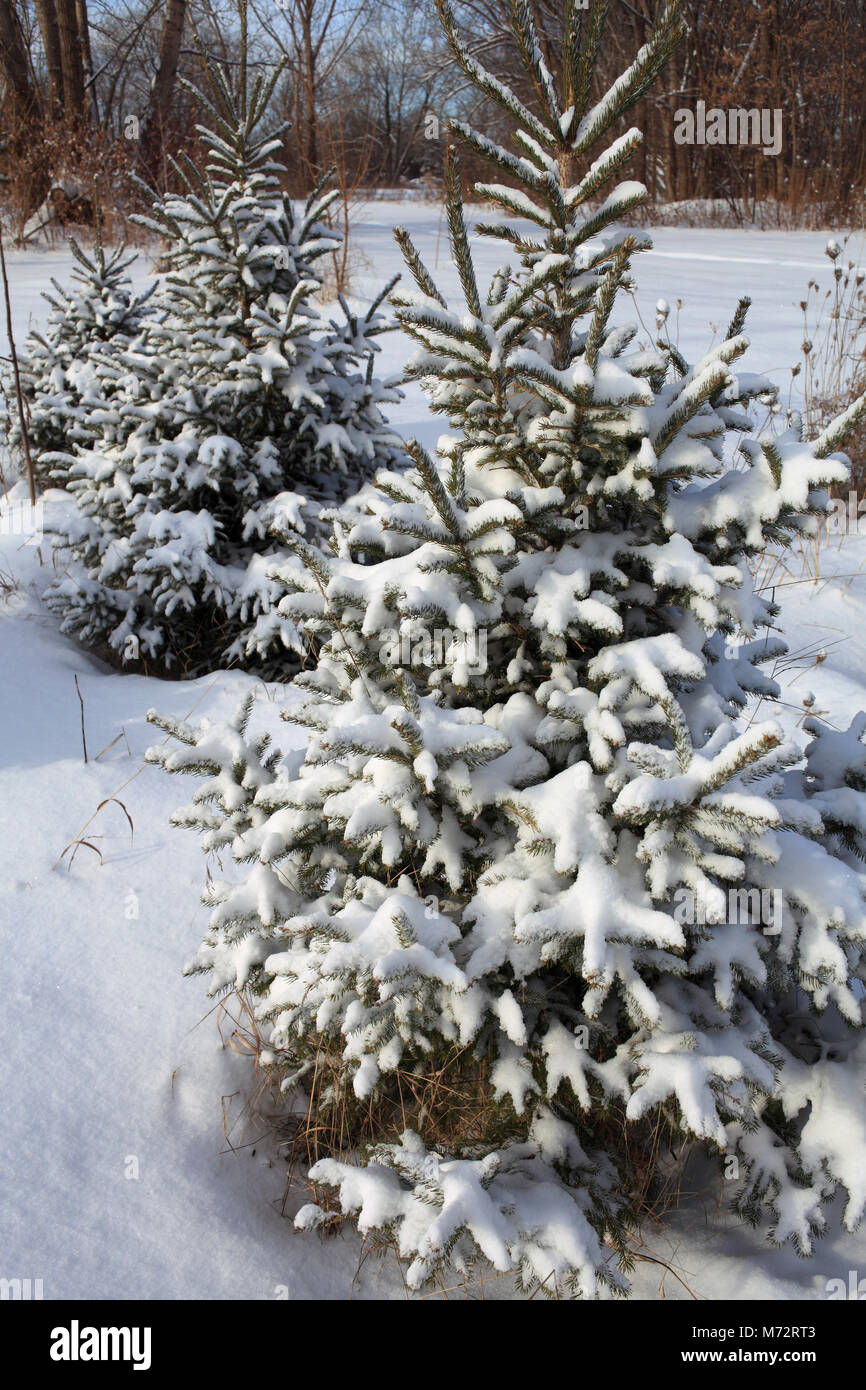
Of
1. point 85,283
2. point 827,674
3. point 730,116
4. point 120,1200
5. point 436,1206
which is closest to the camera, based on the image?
point 436,1206

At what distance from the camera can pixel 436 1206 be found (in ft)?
4.76

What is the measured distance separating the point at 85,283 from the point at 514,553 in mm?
4729

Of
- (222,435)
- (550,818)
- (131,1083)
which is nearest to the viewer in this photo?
(550,818)

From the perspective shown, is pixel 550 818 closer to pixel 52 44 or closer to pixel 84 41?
pixel 52 44

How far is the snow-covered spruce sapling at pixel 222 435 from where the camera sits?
11.4 ft

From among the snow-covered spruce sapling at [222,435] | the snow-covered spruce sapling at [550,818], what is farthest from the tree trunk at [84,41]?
the snow-covered spruce sapling at [550,818]

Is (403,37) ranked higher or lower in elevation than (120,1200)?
higher

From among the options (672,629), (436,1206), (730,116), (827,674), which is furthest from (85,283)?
(730,116)

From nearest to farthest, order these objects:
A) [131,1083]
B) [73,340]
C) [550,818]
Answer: [550,818] → [131,1083] → [73,340]

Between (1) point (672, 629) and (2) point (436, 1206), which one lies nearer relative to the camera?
(2) point (436, 1206)

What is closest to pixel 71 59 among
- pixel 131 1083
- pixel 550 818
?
pixel 131 1083

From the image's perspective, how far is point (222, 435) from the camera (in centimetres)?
355

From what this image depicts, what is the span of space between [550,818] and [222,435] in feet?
8.46
